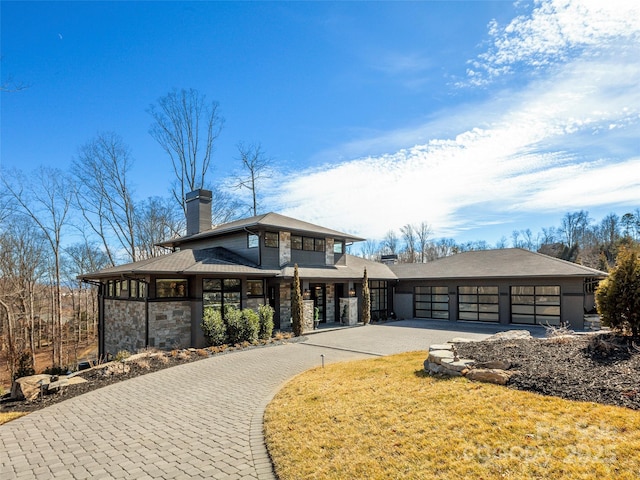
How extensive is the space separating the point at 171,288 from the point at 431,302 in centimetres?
1413

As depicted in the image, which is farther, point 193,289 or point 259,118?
point 259,118

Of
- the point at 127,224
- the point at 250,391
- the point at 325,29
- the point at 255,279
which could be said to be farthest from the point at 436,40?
the point at 127,224

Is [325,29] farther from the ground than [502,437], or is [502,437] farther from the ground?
[325,29]

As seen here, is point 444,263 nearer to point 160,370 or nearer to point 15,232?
point 160,370

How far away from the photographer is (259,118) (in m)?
16.3

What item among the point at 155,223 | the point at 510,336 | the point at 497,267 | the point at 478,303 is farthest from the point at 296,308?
the point at 155,223

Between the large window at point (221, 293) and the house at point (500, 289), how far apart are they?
10.3m

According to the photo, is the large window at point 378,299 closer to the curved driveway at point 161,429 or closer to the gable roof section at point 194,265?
the gable roof section at point 194,265

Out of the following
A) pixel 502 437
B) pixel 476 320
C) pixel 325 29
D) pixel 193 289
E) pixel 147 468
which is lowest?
pixel 476 320

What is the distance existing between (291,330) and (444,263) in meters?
10.4

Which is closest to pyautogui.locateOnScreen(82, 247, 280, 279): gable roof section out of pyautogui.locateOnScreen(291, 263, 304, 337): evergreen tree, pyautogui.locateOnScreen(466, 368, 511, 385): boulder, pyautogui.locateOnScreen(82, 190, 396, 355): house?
pyautogui.locateOnScreen(82, 190, 396, 355): house

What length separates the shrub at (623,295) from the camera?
23.6 feet

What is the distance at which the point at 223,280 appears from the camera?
13.9 meters

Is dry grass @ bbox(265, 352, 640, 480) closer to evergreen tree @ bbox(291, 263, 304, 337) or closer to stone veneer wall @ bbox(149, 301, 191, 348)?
stone veneer wall @ bbox(149, 301, 191, 348)
